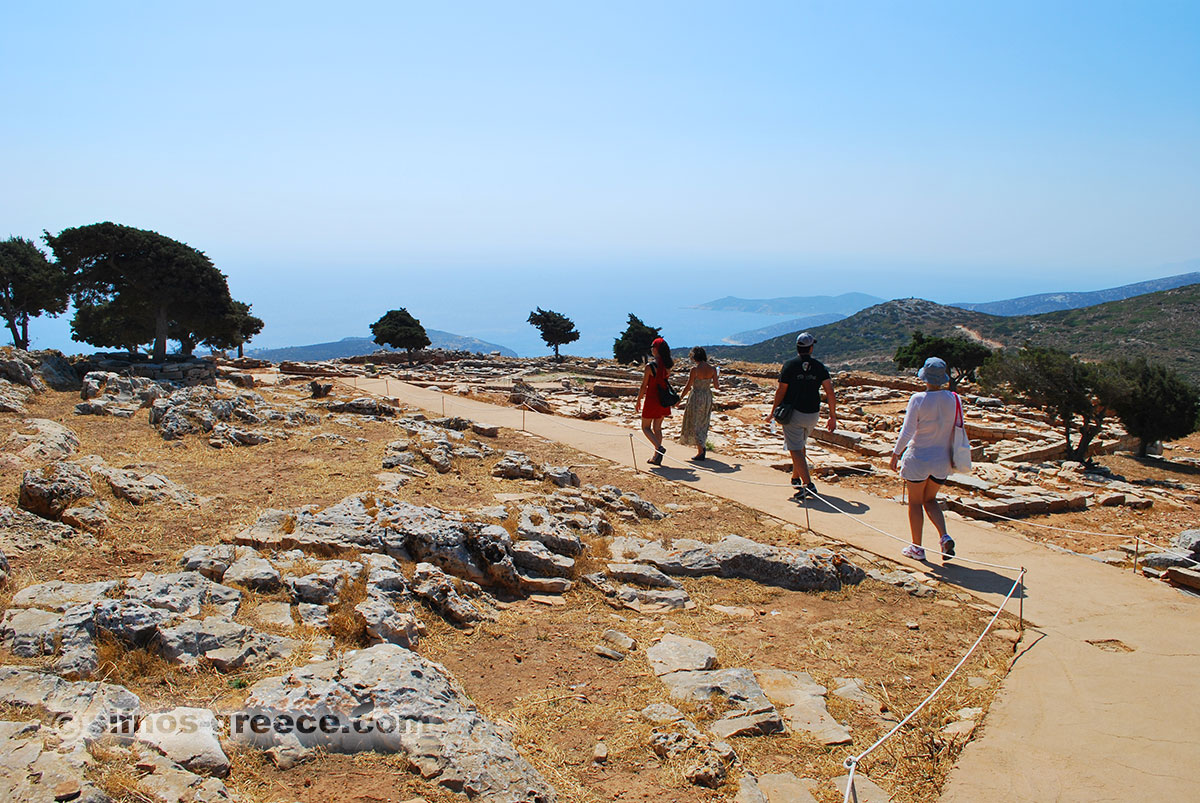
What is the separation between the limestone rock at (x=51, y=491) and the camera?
21.9ft

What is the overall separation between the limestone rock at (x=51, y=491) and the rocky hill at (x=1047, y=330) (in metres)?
43.7

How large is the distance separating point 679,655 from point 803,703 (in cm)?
95

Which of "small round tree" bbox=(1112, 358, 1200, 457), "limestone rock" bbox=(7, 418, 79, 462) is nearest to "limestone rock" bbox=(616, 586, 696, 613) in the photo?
"limestone rock" bbox=(7, 418, 79, 462)

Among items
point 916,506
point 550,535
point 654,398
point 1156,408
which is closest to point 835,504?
point 916,506

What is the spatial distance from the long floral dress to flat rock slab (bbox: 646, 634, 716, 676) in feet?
22.9

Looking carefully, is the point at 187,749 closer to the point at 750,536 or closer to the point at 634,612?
the point at 634,612

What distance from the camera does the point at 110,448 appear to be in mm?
10461

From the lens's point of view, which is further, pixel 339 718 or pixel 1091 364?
pixel 1091 364

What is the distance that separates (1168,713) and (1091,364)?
61.7ft

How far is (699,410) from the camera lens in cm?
1244

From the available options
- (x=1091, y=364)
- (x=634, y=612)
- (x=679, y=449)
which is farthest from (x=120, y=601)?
(x=1091, y=364)

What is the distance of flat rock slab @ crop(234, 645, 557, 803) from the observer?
3553 mm

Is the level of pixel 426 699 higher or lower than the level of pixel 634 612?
higher

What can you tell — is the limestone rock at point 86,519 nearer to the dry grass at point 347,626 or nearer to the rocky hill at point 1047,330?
the dry grass at point 347,626
